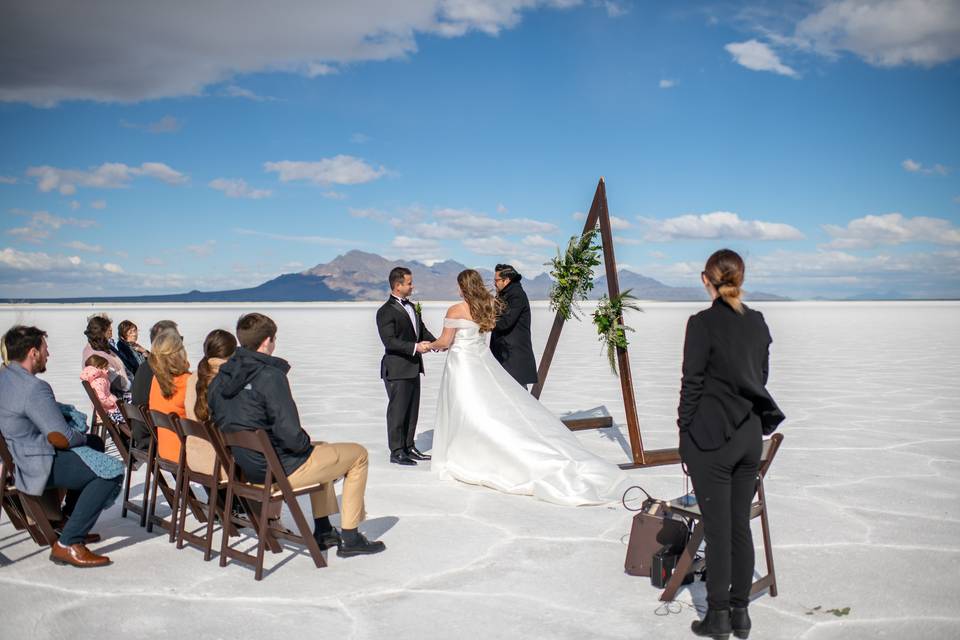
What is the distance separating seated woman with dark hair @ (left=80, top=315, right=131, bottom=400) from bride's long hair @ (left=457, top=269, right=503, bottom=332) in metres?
3.10

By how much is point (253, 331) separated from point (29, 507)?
5.21ft

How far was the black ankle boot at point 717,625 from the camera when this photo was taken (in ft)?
11.3

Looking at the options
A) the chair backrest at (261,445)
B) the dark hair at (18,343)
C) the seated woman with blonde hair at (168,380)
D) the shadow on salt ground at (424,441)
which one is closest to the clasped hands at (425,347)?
the shadow on salt ground at (424,441)

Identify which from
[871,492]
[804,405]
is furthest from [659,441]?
[804,405]

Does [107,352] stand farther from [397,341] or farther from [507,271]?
[507,271]

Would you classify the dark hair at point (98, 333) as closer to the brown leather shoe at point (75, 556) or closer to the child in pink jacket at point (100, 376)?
the child in pink jacket at point (100, 376)

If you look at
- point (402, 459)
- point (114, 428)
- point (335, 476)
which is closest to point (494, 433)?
point (402, 459)

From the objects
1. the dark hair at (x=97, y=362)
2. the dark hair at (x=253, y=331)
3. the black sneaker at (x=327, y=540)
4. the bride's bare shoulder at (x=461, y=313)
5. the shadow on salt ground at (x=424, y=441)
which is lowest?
the shadow on salt ground at (x=424, y=441)

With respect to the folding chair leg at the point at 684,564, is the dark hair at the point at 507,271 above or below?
above

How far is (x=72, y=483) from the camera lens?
14.2ft

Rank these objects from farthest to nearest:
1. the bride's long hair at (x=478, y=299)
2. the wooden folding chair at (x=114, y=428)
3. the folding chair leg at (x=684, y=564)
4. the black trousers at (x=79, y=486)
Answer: the bride's long hair at (x=478, y=299), the wooden folding chair at (x=114, y=428), the black trousers at (x=79, y=486), the folding chair leg at (x=684, y=564)

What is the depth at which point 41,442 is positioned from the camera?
4.24 m

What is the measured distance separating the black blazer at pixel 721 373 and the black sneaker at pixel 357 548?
2.14 meters

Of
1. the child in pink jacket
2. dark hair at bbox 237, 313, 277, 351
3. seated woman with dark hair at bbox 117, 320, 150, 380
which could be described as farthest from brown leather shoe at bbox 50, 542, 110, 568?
Result: seated woman with dark hair at bbox 117, 320, 150, 380
